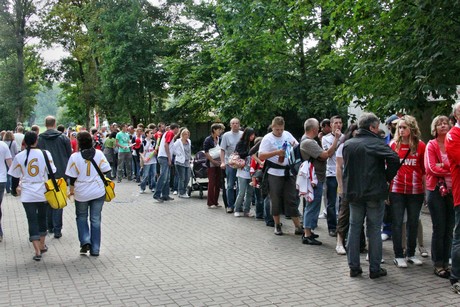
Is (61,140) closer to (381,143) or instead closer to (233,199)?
(233,199)

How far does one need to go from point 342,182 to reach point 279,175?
1807 millimetres

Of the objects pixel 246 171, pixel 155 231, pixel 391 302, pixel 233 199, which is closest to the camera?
pixel 391 302

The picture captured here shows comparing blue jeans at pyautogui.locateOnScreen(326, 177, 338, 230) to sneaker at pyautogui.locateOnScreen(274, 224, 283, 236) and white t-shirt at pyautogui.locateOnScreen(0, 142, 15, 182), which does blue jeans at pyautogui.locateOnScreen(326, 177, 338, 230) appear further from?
white t-shirt at pyautogui.locateOnScreen(0, 142, 15, 182)

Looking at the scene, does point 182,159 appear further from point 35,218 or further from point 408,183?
point 408,183

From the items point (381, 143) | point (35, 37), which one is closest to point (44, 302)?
point (381, 143)

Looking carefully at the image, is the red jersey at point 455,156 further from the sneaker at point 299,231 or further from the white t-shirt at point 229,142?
the white t-shirt at point 229,142

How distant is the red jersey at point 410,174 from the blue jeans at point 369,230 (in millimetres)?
587

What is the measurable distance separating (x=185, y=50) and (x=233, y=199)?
971 inches

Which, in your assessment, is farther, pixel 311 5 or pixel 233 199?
pixel 311 5

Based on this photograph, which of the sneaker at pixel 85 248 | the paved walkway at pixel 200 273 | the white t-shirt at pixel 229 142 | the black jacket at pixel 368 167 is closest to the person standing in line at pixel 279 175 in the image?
the paved walkway at pixel 200 273

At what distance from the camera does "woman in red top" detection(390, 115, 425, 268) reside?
6.89 metres

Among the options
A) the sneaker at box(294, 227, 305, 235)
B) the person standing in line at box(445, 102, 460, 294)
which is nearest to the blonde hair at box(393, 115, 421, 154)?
the person standing in line at box(445, 102, 460, 294)

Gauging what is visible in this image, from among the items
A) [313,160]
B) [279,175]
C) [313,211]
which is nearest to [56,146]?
[279,175]

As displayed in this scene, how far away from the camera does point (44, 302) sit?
5.69 m
